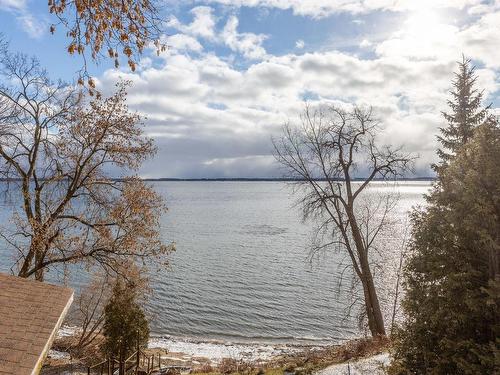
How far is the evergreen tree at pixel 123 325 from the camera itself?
20.5 metres

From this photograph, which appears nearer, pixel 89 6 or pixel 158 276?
pixel 89 6

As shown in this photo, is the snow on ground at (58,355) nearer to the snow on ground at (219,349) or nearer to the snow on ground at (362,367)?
the snow on ground at (219,349)

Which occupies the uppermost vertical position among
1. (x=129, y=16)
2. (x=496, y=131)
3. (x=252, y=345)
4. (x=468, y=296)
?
(x=129, y=16)

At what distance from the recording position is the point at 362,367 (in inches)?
604

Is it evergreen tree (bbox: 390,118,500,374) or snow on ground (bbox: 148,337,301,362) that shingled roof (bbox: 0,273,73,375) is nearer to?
evergreen tree (bbox: 390,118,500,374)

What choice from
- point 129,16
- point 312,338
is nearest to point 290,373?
point 129,16

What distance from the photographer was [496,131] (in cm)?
922

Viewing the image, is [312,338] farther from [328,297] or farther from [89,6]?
[89,6]

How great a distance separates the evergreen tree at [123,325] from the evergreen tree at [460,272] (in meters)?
14.3

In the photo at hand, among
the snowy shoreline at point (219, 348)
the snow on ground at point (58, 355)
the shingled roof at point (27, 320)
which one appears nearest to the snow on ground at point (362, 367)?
the shingled roof at point (27, 320)

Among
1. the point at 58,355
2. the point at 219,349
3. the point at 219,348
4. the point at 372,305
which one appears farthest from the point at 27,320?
the point at 219,348

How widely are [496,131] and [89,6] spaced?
879cm

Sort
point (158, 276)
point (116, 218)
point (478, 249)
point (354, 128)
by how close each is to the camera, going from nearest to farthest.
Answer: point (478, 249), point (116, 218), point (354, 128), point (158, 276)

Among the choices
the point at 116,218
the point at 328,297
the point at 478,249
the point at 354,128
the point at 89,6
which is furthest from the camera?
the point at 328,297
